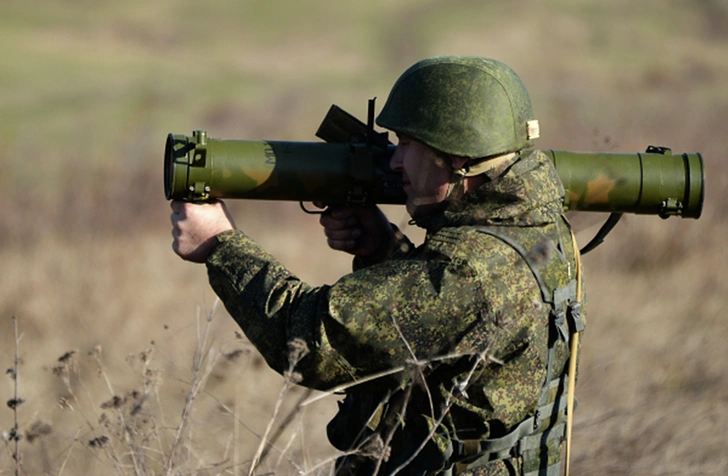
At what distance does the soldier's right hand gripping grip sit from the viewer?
9.24 ft

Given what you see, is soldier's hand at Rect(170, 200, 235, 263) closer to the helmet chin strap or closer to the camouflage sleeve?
the camouflage sleeve

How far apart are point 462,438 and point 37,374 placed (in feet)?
12.7

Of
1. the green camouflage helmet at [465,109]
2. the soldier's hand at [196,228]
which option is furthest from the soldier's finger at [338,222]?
the green camouflage helmet at [465,109]

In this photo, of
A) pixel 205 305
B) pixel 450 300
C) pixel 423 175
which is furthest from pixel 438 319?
pixel 205 305

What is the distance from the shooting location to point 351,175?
9.55 ft

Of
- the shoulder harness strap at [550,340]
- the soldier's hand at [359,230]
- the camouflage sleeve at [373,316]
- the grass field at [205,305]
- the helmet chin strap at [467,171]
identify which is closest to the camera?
the camouflage sleeve at [373,316]

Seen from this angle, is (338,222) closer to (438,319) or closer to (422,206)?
(422,206)

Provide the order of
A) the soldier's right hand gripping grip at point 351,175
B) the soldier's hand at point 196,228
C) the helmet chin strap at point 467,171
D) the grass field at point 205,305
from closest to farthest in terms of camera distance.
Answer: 1. the helmet chin strap at point 467,171
2. the soldier's hand at point 196,228
3. the soldier's right hand gripping grip at point 351,175
4. the grass field at point 205,305

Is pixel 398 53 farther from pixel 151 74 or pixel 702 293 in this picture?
pixel 702 293

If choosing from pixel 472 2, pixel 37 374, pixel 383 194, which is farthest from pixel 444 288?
pixel 472 2

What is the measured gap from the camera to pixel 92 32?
2877cm

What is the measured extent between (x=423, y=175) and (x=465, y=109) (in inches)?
8.5

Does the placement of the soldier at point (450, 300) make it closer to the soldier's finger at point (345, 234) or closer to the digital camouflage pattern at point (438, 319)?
the digital camouflage pattern at point (438, 319)

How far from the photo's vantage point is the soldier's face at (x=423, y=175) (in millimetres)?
2586
